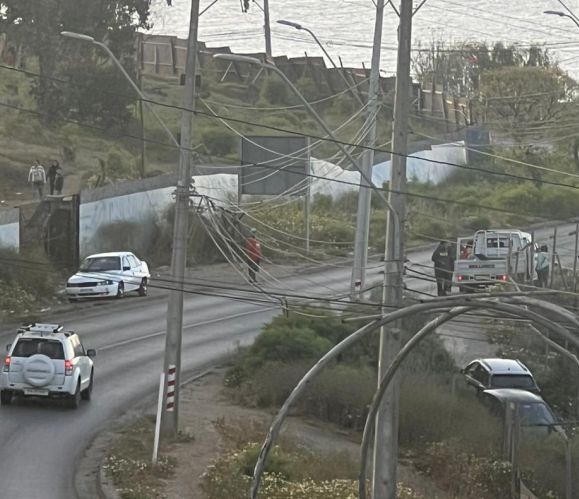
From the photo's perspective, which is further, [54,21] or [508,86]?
[508,86]

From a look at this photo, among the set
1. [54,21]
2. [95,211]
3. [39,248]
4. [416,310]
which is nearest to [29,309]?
[39,248]

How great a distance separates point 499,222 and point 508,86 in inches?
920

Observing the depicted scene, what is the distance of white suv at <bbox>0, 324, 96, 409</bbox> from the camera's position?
24.8 meters

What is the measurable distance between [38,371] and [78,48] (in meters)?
38.7

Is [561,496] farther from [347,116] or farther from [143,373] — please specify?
[347,116]

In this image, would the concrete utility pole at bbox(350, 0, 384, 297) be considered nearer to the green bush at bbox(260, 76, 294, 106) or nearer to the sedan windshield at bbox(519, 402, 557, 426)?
the sedan windshield at bbox(519, 402, 557, 426)

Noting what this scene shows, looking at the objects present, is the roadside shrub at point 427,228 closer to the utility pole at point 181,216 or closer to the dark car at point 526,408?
the dark car at point 526,408

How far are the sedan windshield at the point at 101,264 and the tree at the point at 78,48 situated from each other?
18743 millimetres

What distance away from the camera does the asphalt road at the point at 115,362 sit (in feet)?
70.1

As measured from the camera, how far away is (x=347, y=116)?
78.1 metres

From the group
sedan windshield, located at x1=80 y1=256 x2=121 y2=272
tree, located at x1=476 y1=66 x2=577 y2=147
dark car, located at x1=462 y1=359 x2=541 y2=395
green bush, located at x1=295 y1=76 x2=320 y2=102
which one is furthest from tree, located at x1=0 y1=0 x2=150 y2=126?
dark car, located at x1=462 y1=359 x2=541 y2=395

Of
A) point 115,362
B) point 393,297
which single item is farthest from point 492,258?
point 393,297

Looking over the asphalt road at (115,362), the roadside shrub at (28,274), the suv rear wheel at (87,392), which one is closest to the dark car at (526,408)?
the asphalt road at (115,362)

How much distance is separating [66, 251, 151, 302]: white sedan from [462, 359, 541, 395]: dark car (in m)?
11.9
